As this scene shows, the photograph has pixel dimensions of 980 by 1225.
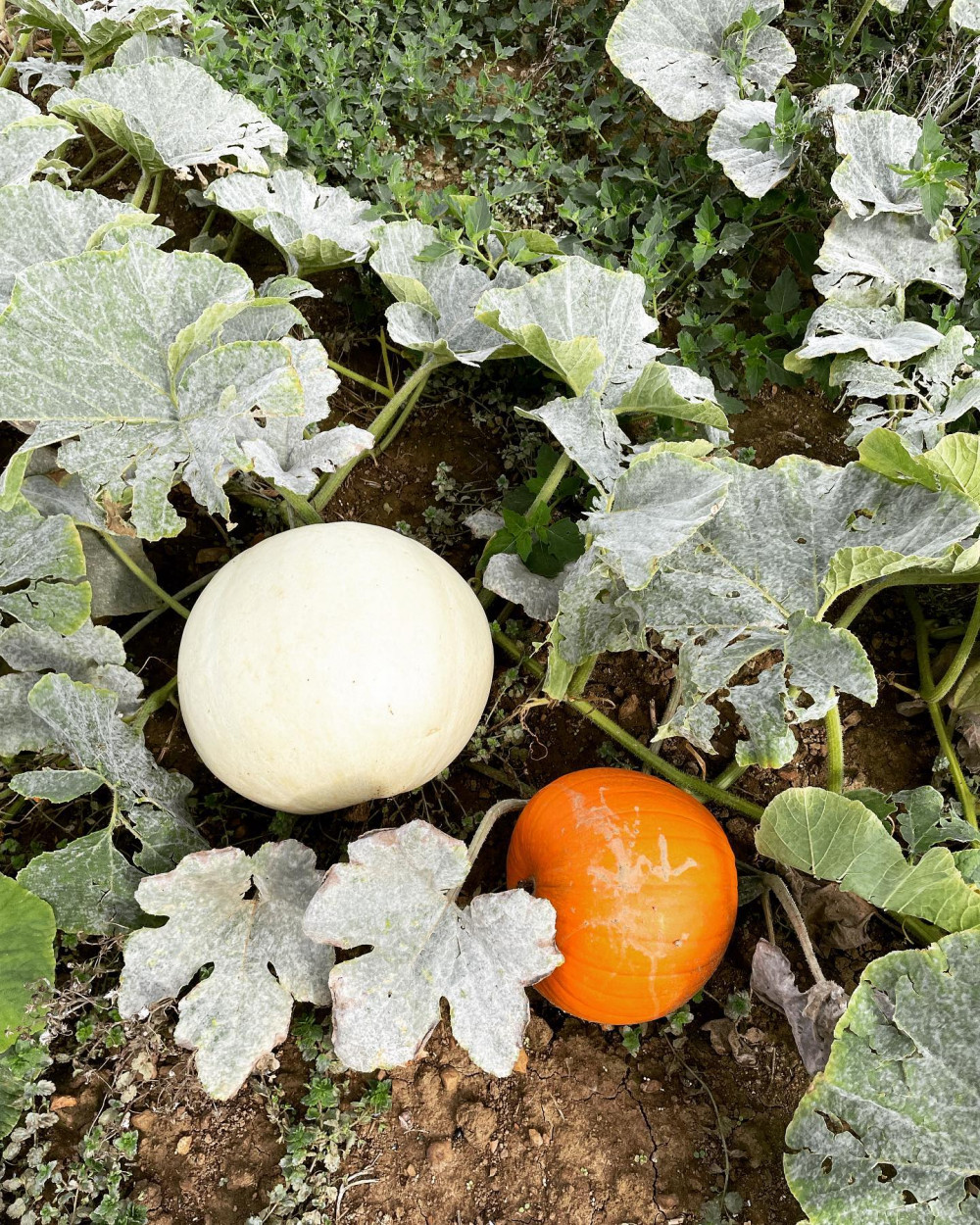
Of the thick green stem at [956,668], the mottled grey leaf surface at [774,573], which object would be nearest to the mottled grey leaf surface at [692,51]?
the mottled grey leaf surface at [774,573]

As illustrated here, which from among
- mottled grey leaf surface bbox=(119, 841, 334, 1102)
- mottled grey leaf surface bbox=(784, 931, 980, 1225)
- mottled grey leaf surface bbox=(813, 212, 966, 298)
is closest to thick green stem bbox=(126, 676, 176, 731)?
mottled grey leaf surface bbox=(119, 841, 334, 1102)

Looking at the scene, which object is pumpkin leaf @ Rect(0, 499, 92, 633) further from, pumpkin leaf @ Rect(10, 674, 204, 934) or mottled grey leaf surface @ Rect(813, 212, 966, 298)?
mottled grey leaf surface @ Rect(813, 212, 966, 298)

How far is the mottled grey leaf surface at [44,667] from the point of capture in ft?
5.65

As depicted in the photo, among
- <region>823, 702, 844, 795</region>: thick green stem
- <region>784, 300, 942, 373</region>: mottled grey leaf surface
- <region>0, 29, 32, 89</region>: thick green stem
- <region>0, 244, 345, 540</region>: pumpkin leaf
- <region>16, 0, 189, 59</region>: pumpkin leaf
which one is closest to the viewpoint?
<region>0, 244, 345, 540</region>: pumpkin leaf

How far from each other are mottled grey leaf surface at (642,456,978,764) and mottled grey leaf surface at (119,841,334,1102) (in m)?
0.71

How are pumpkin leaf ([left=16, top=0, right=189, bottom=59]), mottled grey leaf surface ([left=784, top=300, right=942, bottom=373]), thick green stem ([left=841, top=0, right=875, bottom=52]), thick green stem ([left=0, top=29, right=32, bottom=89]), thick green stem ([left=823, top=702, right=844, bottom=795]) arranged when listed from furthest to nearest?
thick green stem ([left=0, top=29, right=32, bottom=89]) → thick green stem ([left=841, top=0, right=875, bottom=52]) → pumpkin leaf ([left=16, top=0, right=189, bottom=59]) → mottled grey leaf surface ([left=784, top=300, right=942, bottom=373]) → thick green stem ([left=823, top=702, right=844, bottom=795])

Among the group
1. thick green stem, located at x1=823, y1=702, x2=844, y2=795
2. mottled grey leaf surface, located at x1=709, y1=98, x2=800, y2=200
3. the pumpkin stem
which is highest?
mottled grey leaf surface, located at x1=709, y1=98, x2=800, y2=200

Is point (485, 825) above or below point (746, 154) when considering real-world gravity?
below

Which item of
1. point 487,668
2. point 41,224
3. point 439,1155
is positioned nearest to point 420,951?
point 439,1155

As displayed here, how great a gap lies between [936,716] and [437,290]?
1335 mm

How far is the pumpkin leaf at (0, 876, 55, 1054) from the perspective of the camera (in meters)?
1.50

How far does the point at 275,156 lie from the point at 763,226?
46.7 inches

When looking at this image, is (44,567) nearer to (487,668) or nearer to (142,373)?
(142,373)

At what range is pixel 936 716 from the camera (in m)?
1.95
